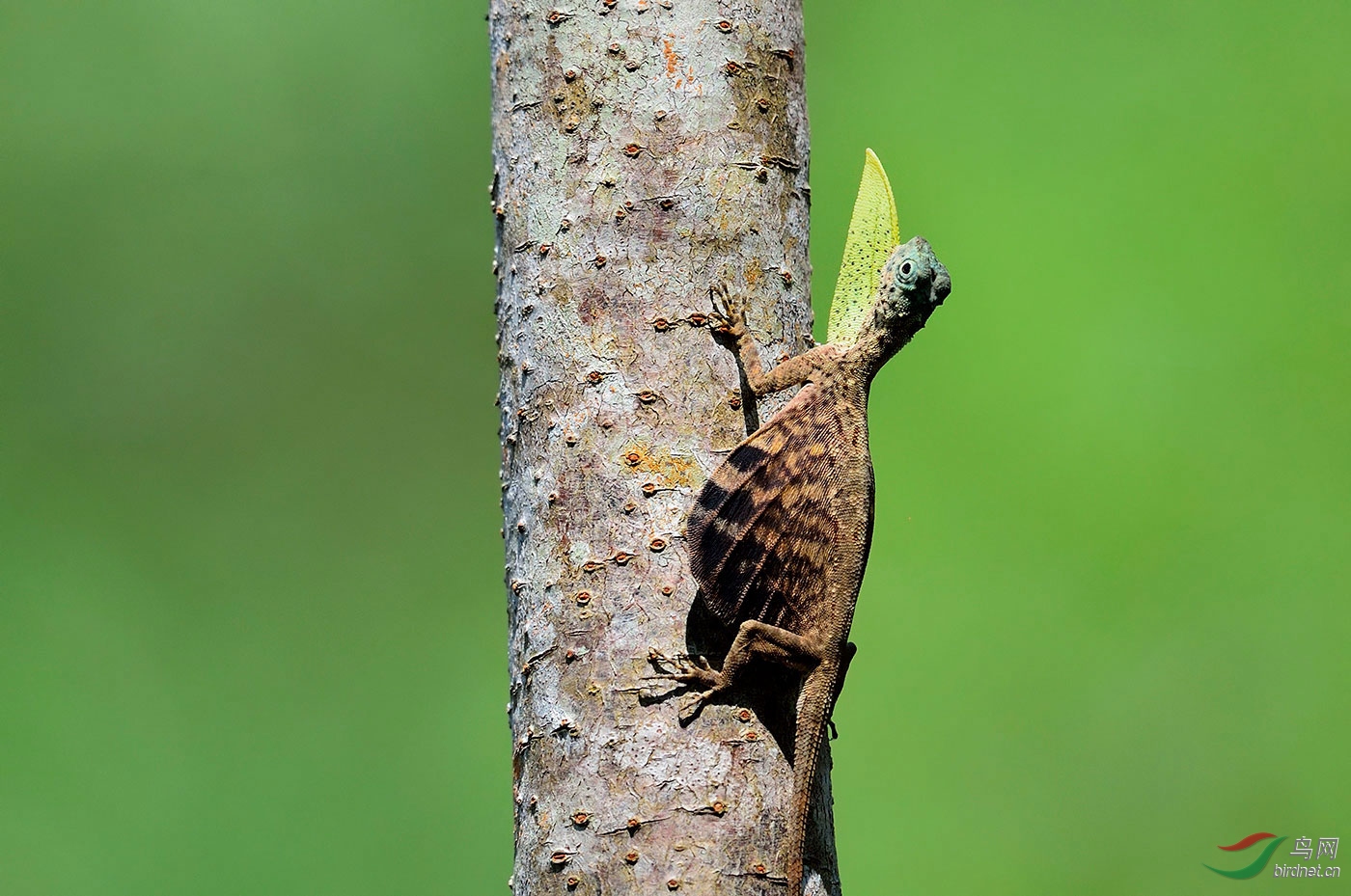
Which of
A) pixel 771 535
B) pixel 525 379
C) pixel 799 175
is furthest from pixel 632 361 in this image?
pixel 799 175

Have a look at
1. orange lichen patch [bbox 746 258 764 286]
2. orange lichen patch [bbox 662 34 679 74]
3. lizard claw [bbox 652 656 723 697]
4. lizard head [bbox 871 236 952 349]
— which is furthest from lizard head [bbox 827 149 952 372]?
lizard claw [bbox 652 656 723 697]

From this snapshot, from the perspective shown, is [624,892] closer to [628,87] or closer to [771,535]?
[771,535]

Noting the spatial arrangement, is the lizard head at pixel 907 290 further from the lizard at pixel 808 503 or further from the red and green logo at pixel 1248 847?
the red and green logo at pixel 1248 847

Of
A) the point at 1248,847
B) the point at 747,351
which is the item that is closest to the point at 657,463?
the point at 747,351

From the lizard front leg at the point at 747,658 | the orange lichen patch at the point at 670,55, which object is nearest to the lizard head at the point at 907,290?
the orange lichen patch at the point at 670,55

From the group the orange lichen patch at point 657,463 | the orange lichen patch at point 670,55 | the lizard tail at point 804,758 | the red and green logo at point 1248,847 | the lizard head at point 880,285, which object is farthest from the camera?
the red and green logo at point 1248,847
